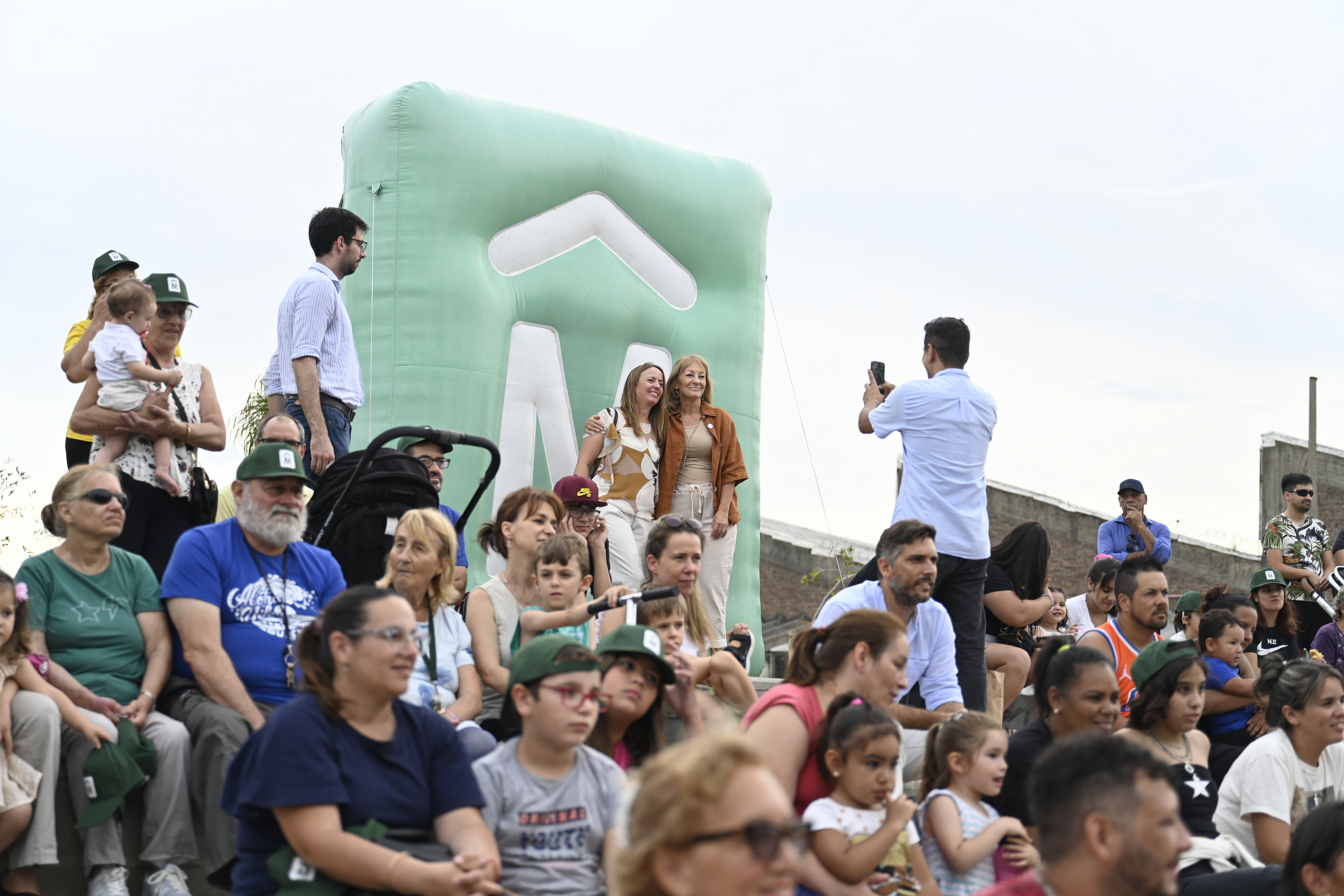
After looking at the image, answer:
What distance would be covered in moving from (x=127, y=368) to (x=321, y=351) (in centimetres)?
120

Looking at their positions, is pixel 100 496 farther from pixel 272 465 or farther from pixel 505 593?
pixel 505 593

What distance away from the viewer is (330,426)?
6340mm

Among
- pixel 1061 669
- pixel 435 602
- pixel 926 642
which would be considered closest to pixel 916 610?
pixel 926 642

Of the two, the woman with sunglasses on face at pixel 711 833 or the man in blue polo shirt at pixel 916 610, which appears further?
the man in blue polo shirt at pixel 916 610

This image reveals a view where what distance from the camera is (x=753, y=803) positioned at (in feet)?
6.33

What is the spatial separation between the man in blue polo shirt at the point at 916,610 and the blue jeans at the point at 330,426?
99.5 inches

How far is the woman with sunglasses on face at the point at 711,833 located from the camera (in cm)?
191

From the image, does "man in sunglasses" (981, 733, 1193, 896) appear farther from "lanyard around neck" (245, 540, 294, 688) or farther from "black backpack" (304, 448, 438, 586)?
"black backpack" (304, 448, 438, 586)

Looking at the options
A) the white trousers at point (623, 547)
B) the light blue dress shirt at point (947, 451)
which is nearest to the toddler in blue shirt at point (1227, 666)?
the light blue dress shirt at point (947, 451)

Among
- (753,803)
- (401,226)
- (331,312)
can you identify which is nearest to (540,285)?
(401,226)

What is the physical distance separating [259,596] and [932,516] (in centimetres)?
292

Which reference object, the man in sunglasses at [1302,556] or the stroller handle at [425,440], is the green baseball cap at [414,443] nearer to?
the stroller handle at [425,440]

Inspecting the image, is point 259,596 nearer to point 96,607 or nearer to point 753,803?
point 96,607

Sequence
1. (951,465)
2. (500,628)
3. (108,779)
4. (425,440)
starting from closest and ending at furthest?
1. (108,779)
2. (500,628)
3. (425,440)
4. (951,465)
